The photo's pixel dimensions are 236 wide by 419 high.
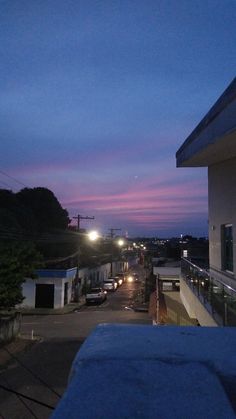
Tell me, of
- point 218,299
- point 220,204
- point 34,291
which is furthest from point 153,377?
point 34,291

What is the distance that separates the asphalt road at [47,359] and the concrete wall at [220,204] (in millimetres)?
6510

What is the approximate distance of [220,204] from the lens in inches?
488

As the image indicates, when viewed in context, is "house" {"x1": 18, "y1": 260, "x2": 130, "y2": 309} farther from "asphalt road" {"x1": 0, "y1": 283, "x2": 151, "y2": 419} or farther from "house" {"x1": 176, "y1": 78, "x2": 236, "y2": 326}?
"house" {"x1": 176, "y1": 78, "x2": 236, "y2": 326}

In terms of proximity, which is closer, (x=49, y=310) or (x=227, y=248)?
(x=227, y=248)

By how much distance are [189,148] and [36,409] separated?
356 inches

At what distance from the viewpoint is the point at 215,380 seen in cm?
203

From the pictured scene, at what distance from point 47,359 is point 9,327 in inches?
175

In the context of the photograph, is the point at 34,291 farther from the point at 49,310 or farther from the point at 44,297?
the point at 49,310

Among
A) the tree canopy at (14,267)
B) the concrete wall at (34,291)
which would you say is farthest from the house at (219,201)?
the concrete wall at (34,291)

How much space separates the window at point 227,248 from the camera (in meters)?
11.9

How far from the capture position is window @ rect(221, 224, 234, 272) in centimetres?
1193

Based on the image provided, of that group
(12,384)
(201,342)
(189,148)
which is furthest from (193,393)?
(12,384)

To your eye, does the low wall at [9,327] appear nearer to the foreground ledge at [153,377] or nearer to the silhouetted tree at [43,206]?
the foreground ledge at [153,377]

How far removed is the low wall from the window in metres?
14.3
